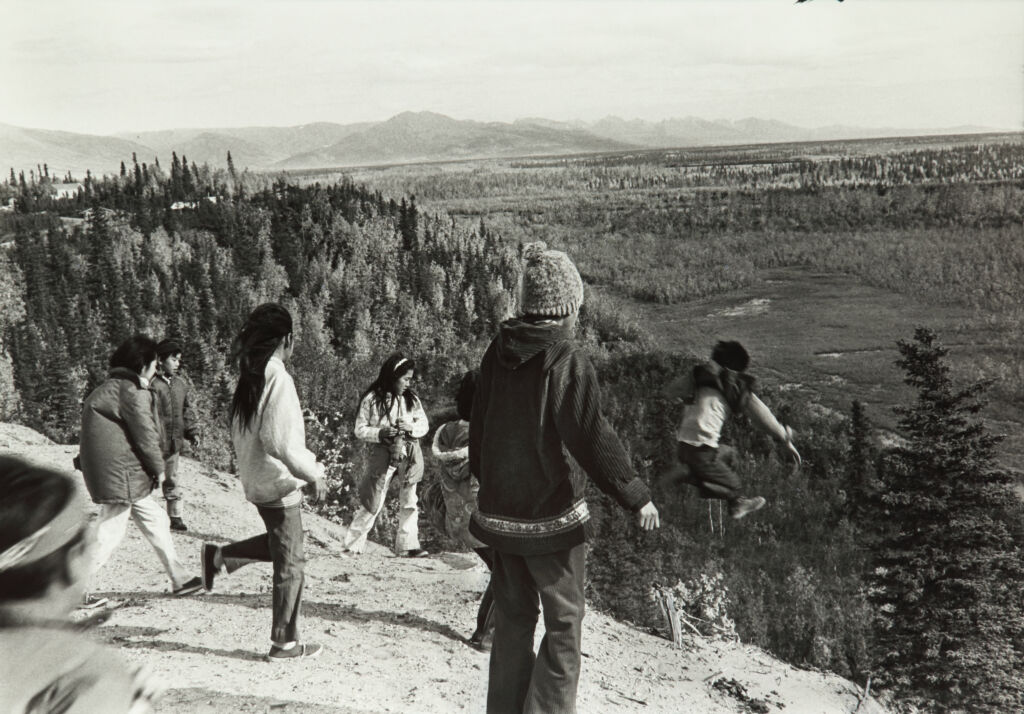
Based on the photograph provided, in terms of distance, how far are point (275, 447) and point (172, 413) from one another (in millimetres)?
4251

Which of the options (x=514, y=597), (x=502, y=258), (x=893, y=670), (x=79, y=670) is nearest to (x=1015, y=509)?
(x=893, y=670)

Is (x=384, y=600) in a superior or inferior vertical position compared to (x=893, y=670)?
superior

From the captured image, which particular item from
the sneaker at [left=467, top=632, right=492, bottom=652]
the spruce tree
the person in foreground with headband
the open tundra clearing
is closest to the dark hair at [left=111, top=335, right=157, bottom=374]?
the sneaker at [left=467, top=632, right=492, bottom=652]

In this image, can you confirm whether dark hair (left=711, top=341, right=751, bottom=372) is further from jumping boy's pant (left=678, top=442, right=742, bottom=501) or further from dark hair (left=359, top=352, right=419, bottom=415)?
dark hair (left=359, top=352, right=419, bottom=415)

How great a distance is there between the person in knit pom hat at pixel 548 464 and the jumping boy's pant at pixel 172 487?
18.0ft

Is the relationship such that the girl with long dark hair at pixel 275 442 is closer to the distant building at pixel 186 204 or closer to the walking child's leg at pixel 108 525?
the walking child's leg at pixel 108 525

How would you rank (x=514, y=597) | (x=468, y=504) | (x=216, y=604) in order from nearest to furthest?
(x=514, y=597) < (x=468, y=504) < (x=216, y=604)

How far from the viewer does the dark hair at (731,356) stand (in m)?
4.51

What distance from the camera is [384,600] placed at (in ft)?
19.5

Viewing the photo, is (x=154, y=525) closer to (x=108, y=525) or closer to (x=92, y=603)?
(x=108, y=525)

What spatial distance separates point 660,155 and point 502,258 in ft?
37.5

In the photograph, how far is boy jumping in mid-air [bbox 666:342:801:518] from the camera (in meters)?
4.41

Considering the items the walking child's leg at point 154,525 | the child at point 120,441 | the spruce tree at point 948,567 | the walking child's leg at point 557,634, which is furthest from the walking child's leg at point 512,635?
the spruce tree at point 948,567

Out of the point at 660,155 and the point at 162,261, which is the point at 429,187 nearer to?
the point at 660,155
